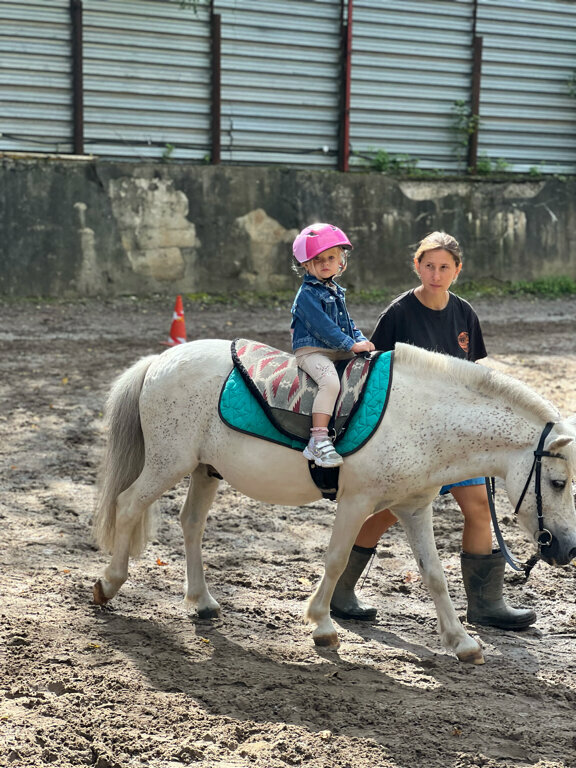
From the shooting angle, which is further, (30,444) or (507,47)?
(507,47)

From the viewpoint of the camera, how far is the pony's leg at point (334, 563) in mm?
3887

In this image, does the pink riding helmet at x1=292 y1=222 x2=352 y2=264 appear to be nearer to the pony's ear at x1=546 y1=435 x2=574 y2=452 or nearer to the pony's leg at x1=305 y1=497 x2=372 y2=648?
the pony's leg at x1=305 y1=497 x2=372 y2=648

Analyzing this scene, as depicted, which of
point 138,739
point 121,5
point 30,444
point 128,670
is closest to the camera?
point 138,739

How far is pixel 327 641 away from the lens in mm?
3980

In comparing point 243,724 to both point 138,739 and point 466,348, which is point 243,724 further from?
point 466,348

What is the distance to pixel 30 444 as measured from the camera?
6562mm

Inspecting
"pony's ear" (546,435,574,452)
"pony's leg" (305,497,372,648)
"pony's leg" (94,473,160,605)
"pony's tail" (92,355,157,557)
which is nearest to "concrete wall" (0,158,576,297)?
"pony's tail" (92,355,157,557)

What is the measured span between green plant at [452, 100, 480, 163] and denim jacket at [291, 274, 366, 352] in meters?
11.4

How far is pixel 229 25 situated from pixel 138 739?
38.9 feet

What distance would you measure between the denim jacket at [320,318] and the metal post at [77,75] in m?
9.08

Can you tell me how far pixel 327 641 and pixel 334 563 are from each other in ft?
1.17

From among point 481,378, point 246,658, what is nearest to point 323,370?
point 481,378

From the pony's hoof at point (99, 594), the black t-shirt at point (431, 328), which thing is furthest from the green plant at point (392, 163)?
the pony's hoof at point (99, 594)

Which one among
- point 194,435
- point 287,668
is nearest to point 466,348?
point 194,435
